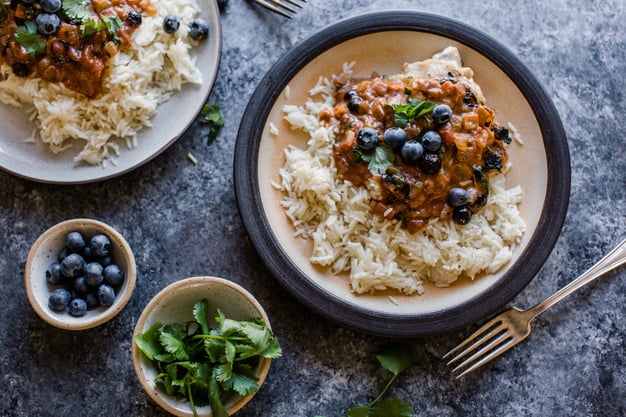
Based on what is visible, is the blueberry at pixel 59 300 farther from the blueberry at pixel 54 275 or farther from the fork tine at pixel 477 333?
the fork tine at pixel 477 333

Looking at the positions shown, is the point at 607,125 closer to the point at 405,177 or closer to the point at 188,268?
the point at 405,177

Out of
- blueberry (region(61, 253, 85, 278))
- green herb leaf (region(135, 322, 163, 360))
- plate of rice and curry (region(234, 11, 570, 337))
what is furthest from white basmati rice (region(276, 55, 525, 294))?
blueberry (region(61, 253, 85, 278))

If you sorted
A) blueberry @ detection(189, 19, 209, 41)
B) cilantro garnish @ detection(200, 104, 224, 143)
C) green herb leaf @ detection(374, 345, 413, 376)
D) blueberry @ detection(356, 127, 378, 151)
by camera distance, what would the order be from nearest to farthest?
blueberry @ detection(356, 127, 378, 151)
green herb leaf @ detection(374, 345, 413, 376)
blueberry @ detection(189, 19, 209, 41)
cilantro garnish @ detection(200, 104, 224, 143)

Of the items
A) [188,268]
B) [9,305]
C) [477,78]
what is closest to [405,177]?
[477,78]

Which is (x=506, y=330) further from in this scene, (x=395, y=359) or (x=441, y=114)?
(x=441, y=114)

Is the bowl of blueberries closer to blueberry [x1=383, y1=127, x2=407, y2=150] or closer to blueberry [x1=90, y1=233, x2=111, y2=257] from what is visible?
blueberry [x1=90, y1=233, x2=111, y2=257]
